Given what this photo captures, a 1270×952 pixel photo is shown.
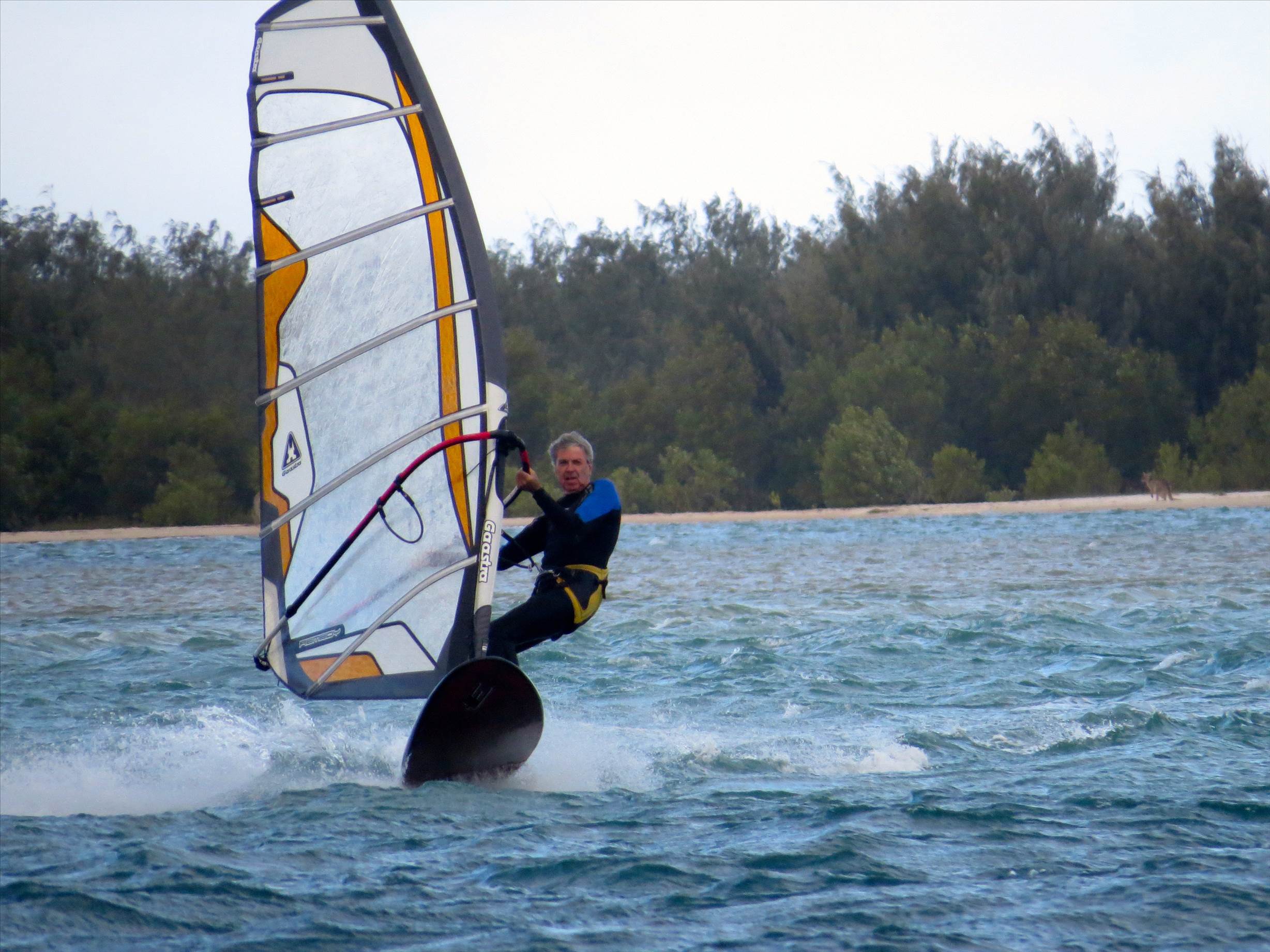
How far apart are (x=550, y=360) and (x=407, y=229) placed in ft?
123

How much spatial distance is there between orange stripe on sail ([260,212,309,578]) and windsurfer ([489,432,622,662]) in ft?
2.75

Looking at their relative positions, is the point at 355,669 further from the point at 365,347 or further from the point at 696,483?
the point at 696,483

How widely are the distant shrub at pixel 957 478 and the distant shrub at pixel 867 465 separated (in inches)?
17.1

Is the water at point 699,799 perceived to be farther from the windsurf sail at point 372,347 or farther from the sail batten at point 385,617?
the windsurf sail at point 372,347

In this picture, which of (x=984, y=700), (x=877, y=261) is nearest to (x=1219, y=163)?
(x=877, y=261)

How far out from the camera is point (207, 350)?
35969 mm

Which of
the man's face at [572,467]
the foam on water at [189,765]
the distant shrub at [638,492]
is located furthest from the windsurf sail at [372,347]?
the distant shrub at [638,492]

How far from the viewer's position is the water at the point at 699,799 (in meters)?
3.62

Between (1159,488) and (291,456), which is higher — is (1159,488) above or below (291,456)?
below

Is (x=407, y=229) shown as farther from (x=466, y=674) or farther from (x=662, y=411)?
(x=662, y=411)

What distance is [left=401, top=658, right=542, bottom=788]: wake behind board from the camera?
461cm

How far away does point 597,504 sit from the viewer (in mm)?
5152

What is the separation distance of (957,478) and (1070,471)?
240 cm

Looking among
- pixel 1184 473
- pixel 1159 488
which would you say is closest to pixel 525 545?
pixel 1159 488
